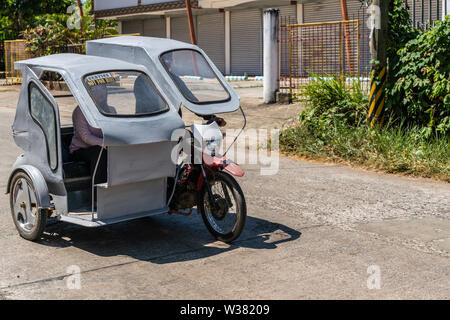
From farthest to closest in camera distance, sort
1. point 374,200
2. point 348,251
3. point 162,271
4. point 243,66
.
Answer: point 243,66
point 374,200
point 348,251
point 162,271

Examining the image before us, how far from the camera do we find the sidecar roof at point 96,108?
5.73 metres

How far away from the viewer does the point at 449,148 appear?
31.9ft

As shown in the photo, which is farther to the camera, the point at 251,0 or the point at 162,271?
the point at 251,0

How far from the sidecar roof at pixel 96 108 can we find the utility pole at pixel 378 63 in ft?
18.4

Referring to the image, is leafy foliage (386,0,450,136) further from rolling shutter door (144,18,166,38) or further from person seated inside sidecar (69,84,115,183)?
rolling shutter door (144,18,166,38)

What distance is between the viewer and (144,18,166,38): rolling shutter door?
35.8 m

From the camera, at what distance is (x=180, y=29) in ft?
113

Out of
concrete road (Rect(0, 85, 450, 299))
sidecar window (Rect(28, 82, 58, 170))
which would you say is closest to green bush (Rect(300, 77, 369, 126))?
concrete road (Rect(0, 85, 450, 299))

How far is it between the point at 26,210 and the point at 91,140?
42.6 inches

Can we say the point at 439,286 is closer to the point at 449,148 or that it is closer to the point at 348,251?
the point at 348,251

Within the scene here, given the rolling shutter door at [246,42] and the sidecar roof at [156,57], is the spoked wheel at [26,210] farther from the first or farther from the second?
the rolling shutter door at [246,42]

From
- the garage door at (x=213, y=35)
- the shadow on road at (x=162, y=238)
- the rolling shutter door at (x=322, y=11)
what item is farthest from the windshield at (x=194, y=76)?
the garage door at (x=213, y=35)

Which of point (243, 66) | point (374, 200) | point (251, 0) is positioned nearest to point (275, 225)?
point (374, 200)

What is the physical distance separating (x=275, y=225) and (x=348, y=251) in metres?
1.10
